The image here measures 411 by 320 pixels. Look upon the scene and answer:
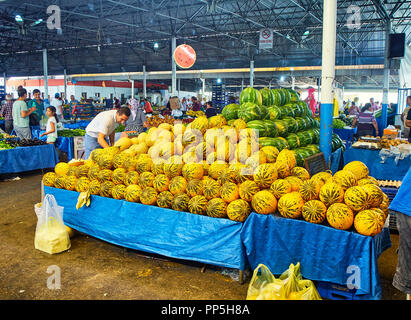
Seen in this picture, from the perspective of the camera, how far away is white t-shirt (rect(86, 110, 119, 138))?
5.14 m

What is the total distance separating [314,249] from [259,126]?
164 centimetres

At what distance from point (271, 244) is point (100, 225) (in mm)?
2043

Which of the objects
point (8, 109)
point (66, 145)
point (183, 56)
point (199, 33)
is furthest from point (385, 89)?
point (8, 109)

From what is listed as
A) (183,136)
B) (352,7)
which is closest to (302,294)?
(183,136)

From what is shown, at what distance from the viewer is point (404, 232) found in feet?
7.53

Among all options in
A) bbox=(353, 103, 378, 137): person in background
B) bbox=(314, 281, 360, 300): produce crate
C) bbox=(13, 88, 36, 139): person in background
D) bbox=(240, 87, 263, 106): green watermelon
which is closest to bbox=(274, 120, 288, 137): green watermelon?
bbox=(240, 87, 263, 106): green watermelon

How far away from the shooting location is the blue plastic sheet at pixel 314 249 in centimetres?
255

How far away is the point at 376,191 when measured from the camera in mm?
2688

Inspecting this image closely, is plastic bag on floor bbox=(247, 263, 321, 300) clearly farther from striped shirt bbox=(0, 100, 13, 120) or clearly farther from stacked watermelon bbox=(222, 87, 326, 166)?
striped shirt bbox=(0, 100, 13, 120)

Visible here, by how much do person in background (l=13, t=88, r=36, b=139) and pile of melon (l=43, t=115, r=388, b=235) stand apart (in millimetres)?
4702

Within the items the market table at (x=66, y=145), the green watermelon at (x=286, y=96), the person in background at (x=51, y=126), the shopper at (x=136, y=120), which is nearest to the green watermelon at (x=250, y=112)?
the green watermelon at (x=286, y=96)

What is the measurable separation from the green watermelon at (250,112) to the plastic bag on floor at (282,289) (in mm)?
2099

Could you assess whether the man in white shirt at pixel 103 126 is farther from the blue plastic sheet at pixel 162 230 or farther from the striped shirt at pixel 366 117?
the striped shirt at pixel 366 117

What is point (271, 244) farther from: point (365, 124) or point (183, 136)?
point (365, 124)
